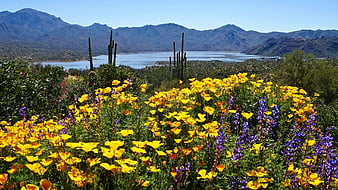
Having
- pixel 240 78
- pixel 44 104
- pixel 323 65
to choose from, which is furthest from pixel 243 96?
pixel 323 65

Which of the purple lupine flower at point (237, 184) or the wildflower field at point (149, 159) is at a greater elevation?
the wildflower field at point (149, 159)

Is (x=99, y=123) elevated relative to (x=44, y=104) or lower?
elevated

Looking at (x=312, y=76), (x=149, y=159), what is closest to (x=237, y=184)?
(x=149, y=159)

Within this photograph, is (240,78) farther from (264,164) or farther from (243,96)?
(264,164)

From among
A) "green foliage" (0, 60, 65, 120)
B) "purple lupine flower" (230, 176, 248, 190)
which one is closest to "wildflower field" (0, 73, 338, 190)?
"purple lupine flower" (230, 176, 248, 190)

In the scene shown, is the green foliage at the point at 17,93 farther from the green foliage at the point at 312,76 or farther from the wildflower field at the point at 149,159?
the green foliage at the point at 312,76

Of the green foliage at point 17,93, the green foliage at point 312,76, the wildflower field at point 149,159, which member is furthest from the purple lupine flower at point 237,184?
the green foliage at point 312,76

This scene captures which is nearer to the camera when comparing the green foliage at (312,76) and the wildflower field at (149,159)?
the wildflower field at (149,159)

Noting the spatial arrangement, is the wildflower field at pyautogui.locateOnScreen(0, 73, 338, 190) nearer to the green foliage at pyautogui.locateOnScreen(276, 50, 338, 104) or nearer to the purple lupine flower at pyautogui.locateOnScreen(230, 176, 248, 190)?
the purple lupine flower at pyautogui.locateOnScreen(230, 176, 248, 190)

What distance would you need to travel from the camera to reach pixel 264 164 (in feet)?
8.68

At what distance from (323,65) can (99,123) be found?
92.3 ft

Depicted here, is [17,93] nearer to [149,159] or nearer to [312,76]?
[149,159]

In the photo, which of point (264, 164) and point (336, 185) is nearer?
point (336, 185)

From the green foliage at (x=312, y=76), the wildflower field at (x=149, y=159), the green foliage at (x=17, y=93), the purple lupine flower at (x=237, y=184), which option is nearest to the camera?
the wildflower field at (x=149, y=159)
